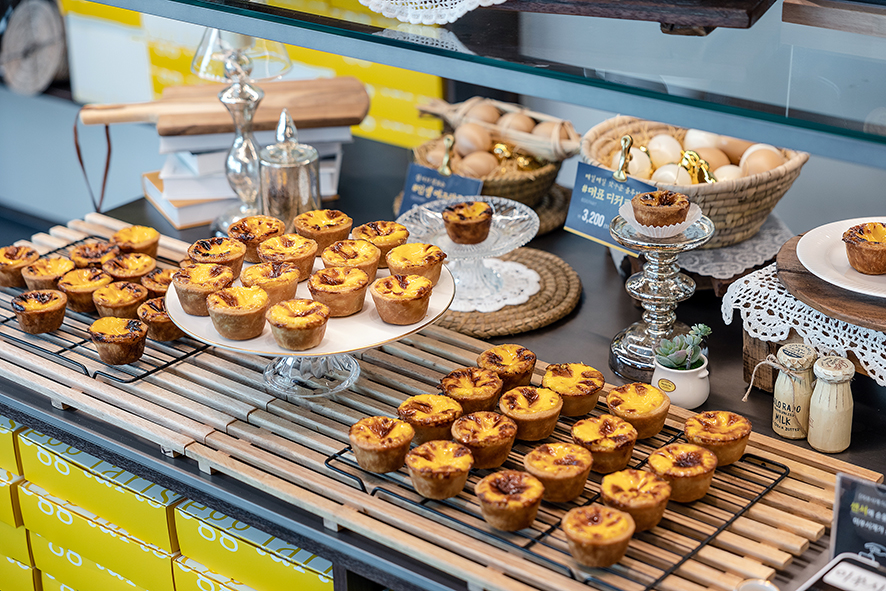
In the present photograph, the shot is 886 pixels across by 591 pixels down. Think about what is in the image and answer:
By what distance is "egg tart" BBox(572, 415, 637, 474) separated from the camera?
4.10 feet

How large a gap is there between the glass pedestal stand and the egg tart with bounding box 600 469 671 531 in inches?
14.4

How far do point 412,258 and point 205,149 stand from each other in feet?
3.06

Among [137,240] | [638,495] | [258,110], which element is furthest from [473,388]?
[258,110]

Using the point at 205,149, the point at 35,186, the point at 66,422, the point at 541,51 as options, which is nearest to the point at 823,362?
the point at 541,51

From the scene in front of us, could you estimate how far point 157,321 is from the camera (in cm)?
161

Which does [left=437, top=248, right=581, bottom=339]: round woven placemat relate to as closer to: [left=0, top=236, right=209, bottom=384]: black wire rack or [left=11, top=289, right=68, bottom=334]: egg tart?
[left=0, top=236, right=209, bottom=384]: black wire rack

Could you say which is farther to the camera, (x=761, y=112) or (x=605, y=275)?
(x=605, y=275)

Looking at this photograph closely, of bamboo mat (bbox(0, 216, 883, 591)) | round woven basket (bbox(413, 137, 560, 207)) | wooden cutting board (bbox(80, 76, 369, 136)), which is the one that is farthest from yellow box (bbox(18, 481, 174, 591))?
round woven basket (bbox(413, 137, 560, 207))

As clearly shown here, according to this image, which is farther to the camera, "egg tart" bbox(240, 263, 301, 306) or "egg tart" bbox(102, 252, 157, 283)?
"egg tart" bbox(102, 252, 157, 283)

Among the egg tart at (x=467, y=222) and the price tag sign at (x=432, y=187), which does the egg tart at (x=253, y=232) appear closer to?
the egg tart at (x=467, y=222)

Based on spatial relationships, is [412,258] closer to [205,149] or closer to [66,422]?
[66,422]

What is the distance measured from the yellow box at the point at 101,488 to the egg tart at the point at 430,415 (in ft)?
1.38

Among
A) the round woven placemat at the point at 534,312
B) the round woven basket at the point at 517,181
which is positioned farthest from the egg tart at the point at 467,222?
the round woven basket at the point at 517,181

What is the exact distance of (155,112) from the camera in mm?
2213
